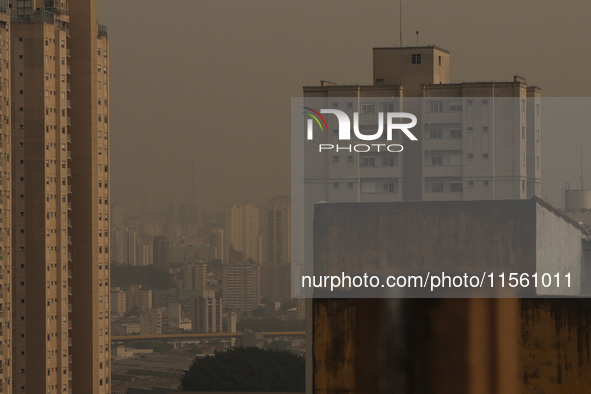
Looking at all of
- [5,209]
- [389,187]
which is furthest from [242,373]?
[5,209]

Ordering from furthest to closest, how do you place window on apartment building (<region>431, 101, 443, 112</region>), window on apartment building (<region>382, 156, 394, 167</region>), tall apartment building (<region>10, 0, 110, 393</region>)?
window on apartment building (<region>431, 101, 443, 112</region>), window on apartment building (<region>382, 156, 394, 167</region>), tall apartment building (<region>10, 0, 110, 393</region>)

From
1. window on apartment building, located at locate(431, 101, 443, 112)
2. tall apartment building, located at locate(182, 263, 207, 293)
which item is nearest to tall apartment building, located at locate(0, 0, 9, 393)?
window on apartment building, located at locate(431, 101, 443, 112)

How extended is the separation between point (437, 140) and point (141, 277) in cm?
4037

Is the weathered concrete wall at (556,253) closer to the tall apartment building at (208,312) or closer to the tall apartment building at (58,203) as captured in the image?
the tall apartment building at (58,203)

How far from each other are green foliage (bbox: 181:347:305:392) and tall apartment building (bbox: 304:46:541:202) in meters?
7.53

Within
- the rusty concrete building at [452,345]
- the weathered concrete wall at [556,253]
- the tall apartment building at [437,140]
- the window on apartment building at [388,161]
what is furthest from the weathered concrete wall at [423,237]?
the window on apartment building at [388,161]

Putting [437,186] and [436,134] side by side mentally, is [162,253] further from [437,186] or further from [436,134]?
[437,186]

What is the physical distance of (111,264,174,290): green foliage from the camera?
8058cm

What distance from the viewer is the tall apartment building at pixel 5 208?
4219 cm

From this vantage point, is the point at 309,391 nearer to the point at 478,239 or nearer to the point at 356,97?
the point at 478,239

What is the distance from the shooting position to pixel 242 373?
41.7m

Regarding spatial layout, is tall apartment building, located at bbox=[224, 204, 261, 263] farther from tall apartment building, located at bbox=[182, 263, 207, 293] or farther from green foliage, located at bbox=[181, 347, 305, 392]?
green foliage, located at bbox=[181, 347, 305, 392]

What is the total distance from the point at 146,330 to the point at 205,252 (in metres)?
7.73

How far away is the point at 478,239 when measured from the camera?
371 cm
